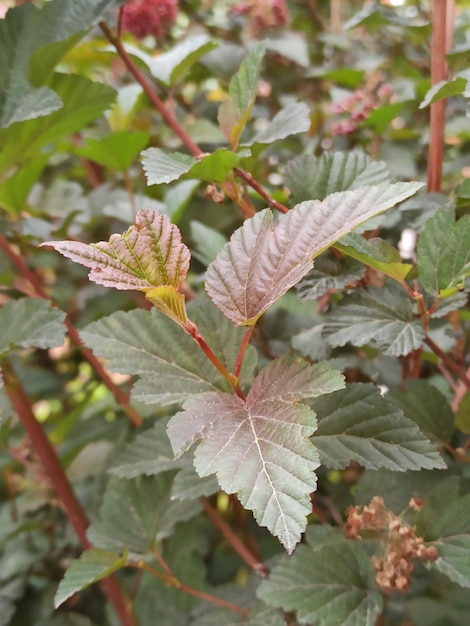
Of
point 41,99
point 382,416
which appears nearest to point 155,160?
point 41,99

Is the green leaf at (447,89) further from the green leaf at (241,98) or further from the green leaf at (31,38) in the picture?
the green leaf at (31,38)

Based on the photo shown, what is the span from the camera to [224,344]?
1.49ft

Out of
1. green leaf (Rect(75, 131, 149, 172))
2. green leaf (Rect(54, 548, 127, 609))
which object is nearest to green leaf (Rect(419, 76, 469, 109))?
green leaf (Rect(75, 131, 149, 172))

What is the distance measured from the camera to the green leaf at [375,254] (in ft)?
1.33

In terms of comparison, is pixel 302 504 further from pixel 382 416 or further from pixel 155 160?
pixel 155 160

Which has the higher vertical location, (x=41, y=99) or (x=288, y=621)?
(x=41, y=99)

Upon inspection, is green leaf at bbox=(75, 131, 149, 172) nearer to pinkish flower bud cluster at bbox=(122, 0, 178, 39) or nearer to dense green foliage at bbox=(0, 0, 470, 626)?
dense green foliage at bbox=(0, 0, 470, 626)

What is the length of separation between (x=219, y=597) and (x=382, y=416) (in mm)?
296

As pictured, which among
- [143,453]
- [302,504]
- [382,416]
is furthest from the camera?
[143,453]

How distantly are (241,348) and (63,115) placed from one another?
1.15 feet

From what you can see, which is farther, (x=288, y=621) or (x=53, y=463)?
(x=53, y=463)

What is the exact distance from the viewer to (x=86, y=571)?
482 millimetres

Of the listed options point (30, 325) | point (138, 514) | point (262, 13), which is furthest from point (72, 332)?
point (262, 13)

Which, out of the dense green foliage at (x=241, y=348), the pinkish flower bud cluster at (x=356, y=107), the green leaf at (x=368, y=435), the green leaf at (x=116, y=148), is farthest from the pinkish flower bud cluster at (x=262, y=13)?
the green leaf at (x=368, y=435)
